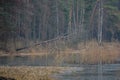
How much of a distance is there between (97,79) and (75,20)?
45429 mm

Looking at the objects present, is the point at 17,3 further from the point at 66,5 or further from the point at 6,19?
the point at 66,5

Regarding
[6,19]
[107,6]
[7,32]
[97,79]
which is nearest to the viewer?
[97,79]

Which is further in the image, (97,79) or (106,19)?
(106,19)

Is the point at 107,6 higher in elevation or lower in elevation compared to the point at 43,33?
higher

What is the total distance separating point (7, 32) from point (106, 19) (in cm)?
3696

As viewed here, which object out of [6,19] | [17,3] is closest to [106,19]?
[6,19]

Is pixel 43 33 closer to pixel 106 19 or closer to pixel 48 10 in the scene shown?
pixel 48 10

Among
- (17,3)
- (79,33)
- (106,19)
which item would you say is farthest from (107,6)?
(17,3)

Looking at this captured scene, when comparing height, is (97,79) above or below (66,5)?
below

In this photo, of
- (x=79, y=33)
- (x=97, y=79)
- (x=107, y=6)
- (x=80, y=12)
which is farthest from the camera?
(x=80, y=12)

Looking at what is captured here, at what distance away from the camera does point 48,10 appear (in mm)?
58938

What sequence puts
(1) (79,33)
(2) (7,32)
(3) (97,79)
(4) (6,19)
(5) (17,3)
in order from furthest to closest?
(1) (79,33) < (4) (6,19) < (2) (7,32) < (5) (17,3) < (3) (97,79)

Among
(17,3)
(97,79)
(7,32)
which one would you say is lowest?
(97,79)

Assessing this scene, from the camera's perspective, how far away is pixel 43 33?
59000mm
